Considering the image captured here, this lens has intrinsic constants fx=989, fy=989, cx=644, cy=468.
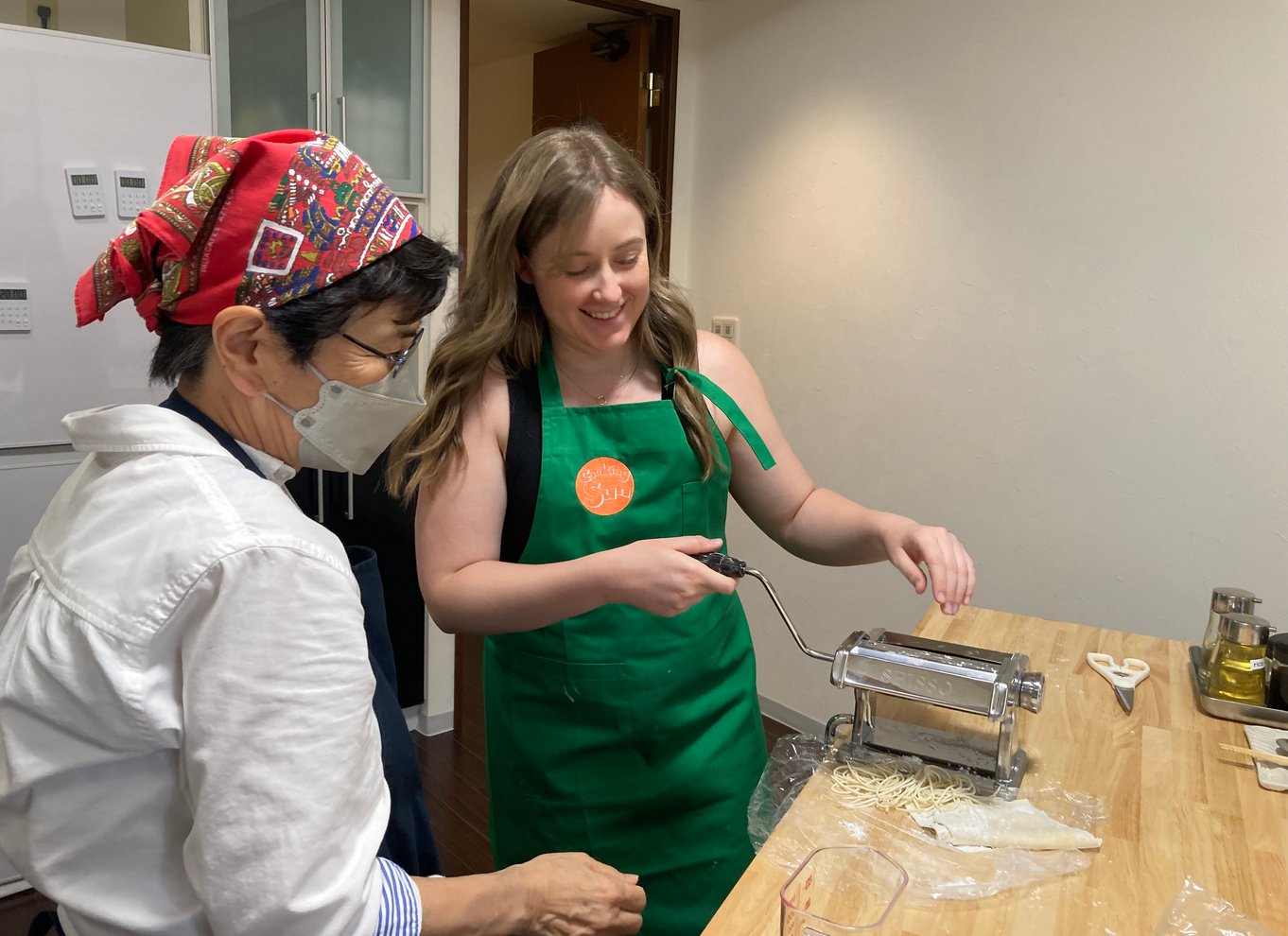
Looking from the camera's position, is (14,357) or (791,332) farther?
(791,332)

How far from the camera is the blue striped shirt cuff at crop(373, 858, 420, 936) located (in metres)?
0.82

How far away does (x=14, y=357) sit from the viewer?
7.44 feet

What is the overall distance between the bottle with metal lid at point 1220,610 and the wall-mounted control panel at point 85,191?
244 centimetres

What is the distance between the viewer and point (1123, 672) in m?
1.55

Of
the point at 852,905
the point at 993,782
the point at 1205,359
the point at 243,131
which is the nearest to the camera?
the point at 852,905

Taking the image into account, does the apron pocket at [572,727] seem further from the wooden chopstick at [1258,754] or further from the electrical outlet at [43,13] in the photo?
the electrical outlet at [43,13]

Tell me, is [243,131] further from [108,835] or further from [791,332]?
[108,835]

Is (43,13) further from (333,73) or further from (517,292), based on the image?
(517,292)

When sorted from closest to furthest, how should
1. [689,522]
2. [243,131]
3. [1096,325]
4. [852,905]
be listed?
[852,905], [689,522], [1096,325], [243,131]

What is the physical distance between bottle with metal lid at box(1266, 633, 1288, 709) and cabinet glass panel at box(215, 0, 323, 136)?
2.51 metres

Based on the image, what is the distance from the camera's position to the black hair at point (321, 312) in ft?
2.79

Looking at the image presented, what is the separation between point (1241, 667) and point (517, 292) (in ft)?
3.87

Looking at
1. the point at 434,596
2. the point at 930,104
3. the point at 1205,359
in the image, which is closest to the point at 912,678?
the point at 434,596

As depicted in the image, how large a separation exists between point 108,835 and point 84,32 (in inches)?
97.4
